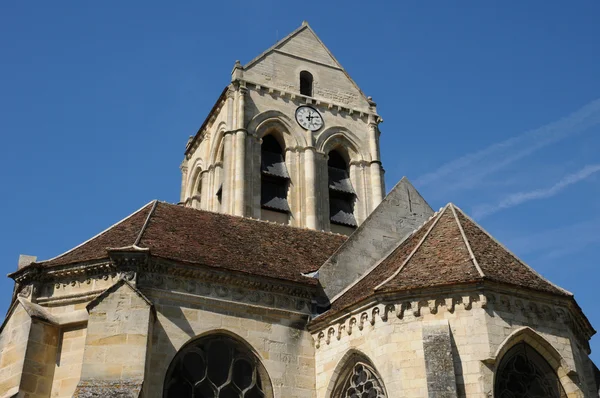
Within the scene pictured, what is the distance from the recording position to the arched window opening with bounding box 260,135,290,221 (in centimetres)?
2485

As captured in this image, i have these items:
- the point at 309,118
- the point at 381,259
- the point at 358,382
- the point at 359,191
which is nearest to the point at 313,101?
the point at 309,118

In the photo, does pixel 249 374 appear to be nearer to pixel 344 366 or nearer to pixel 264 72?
pixel 344 366

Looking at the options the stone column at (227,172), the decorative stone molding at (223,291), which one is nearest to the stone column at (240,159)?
the stone column at (227,172)

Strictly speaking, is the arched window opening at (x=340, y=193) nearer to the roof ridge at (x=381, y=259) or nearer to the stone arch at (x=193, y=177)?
the stone arch at (x=193, y=177)

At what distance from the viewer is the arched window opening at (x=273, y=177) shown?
81.5 feet

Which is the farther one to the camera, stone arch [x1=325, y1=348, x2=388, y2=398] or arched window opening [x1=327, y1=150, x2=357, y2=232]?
arched window opening [x1=327, y1=150, x2=357, y2=232]

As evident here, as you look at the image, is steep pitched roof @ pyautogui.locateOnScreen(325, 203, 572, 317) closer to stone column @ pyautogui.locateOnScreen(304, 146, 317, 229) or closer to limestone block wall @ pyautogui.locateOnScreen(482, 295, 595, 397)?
limestone block wall @ pyautogui.locateOnScreen(482, 295, 595, 397)

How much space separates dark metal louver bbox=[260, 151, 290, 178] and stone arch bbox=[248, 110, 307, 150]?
1.38 ft

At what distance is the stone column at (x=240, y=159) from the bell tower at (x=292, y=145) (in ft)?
0.11

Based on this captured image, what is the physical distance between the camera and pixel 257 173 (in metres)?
25.0

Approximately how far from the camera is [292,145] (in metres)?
26.2

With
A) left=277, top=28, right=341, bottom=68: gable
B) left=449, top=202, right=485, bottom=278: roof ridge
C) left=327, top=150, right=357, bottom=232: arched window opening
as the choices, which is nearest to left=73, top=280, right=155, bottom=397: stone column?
left=449, top=202, right=485, bottom=278: roof ridge

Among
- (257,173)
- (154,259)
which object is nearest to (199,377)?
(154,259)

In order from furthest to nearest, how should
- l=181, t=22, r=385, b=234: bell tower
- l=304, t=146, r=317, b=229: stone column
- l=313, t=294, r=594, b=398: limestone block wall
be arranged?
l=181, t=22, r=385, b=234: bell tower < l=304, t=146, r=317, b=229: stone column < l=313, t=294, r=594, b=398: limestone block wall
